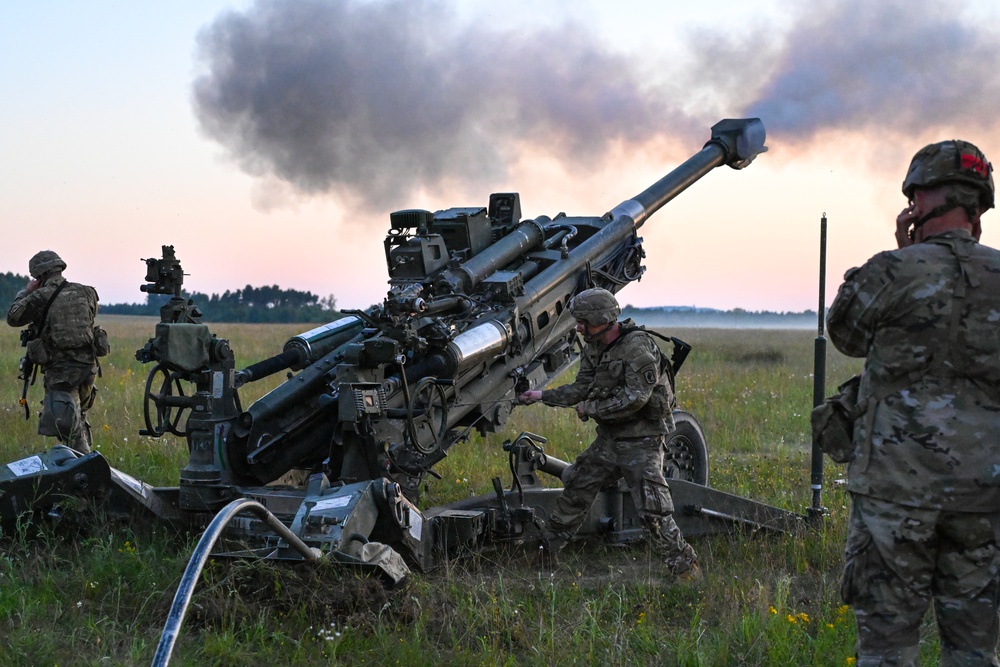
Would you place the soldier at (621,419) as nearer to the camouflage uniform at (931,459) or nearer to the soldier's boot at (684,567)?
the soldier's boot at (684,567)

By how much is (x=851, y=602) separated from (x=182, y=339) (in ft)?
13.6

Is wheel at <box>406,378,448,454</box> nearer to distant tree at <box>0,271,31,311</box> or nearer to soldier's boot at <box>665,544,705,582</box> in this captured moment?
soldier's boot at <box>665,544,705,582</box>

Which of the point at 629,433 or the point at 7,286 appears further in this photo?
the point at 7,286

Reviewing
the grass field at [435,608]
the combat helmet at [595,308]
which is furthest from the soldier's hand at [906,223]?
the combat helmet at [595,308]

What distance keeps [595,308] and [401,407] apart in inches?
53.8

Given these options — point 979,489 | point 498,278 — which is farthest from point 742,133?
point 979,489

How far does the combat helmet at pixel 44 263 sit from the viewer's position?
9.11m

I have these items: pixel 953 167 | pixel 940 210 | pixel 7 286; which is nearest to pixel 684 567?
pixel 940 210

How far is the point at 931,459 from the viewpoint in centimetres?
386

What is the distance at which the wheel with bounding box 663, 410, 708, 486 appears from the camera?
854cm

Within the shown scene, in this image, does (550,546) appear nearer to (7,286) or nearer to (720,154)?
(720,154)

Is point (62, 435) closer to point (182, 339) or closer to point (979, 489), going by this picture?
point (182, 339)

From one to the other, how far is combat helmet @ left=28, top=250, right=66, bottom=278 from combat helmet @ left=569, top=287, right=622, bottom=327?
478 cm

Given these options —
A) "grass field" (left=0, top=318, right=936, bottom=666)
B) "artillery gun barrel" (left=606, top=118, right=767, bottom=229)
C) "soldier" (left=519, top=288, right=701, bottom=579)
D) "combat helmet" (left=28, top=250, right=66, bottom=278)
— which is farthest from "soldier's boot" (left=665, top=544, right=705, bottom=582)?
"combat helmet" (left=28, top=250, right=66, bottom=278)
